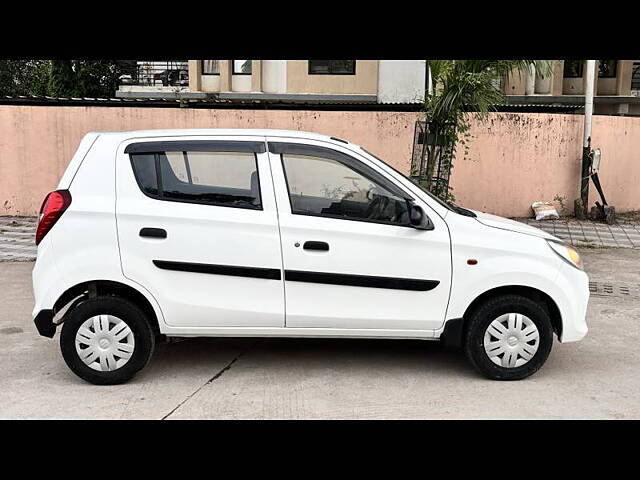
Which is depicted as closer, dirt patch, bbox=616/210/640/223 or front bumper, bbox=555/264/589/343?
front bumper, bbox=555/264/589/343

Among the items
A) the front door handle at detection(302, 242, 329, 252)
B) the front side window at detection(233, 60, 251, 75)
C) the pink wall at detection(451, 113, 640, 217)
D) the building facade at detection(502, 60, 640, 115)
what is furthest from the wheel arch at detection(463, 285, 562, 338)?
the front side window at detection(233, 60, 251, 75)

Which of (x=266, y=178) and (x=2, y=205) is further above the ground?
(x=266, y=178)

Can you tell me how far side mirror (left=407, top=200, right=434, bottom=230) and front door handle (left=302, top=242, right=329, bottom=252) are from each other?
62 cm

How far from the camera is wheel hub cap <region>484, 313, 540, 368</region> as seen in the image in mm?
4988

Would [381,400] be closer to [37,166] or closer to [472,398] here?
[472,398]

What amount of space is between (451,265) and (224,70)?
15.1 meters

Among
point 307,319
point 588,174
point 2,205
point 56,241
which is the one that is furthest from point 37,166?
point 588,174

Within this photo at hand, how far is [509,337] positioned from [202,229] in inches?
90.7

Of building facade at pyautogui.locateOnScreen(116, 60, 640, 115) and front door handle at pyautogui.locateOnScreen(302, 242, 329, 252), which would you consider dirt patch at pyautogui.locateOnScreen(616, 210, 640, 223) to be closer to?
building facade at pyautogui.locateOnScreen(116, 60, 640, 115)

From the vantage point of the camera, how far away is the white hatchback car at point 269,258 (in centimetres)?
486

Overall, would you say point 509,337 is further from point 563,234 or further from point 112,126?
point 112,126

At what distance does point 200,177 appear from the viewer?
4984 mm
